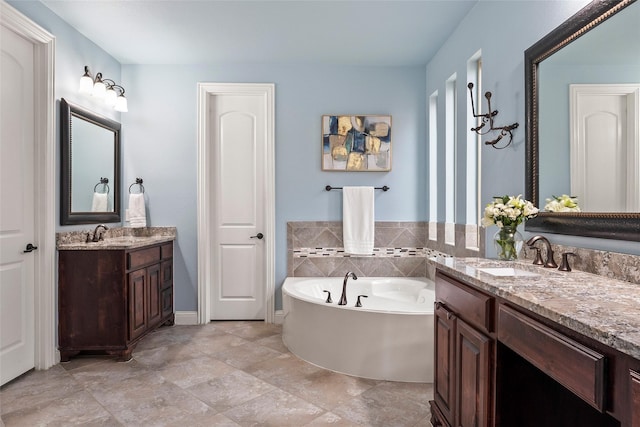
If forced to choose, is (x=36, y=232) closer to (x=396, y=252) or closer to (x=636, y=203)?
(x=396, y=252)

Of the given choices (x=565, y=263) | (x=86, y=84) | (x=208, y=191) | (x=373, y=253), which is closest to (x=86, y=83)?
(x=86, y=84)

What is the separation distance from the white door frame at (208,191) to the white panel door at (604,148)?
2.62 m

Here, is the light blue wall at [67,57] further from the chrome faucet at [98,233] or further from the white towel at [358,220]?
the white towel at [358,220]

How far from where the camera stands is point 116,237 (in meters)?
3.44

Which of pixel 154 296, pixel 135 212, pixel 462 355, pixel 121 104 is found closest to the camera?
pixel 462 355

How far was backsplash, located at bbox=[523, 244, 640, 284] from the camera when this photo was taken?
50.6 inches

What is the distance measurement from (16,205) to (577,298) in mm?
3059

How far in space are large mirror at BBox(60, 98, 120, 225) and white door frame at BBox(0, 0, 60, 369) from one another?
0.45 feet

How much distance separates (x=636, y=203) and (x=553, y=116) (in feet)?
1.98

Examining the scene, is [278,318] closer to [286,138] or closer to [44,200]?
[286,138]

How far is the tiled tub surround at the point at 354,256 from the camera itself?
12.1 ft

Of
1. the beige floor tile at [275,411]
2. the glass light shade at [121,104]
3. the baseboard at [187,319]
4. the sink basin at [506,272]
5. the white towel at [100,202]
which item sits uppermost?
the glass light shade at [121,104]

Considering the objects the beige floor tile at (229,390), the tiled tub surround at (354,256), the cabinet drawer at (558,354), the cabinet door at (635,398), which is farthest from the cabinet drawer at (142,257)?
the cabinet door at (635,398)

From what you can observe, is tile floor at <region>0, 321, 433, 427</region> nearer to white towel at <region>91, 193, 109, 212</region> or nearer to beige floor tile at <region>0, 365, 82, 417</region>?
beige floor tile at <region>0, 365, 82, 417</region>
